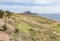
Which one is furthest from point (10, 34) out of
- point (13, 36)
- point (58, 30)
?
point (58, 30)

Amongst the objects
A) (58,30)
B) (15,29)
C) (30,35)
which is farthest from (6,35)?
(58,30)

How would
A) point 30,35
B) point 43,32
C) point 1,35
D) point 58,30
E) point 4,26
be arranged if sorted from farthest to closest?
point 58,30 → point 43,32 → point 30,35 → point 4,26 → point 1,35

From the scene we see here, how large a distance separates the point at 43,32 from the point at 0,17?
15.9 feet

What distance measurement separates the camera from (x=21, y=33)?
21891 millimetres

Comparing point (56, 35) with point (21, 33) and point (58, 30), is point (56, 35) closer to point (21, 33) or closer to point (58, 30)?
point (58, 30)

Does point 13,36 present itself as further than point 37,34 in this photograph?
No

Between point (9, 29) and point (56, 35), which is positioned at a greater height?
point (9, 29)

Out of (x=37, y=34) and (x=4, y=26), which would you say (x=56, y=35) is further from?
(x=4, y=26)

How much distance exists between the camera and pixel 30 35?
74.9 feet

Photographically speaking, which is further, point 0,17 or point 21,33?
point 0,17

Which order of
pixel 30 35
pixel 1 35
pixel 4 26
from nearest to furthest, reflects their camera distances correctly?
pixel 1 35
pixel 4 26
pixel 30 35

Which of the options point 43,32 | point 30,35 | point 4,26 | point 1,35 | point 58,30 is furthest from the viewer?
point 58,30

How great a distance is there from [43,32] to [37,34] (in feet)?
5.29

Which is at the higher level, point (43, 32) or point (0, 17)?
point (0, 17)
